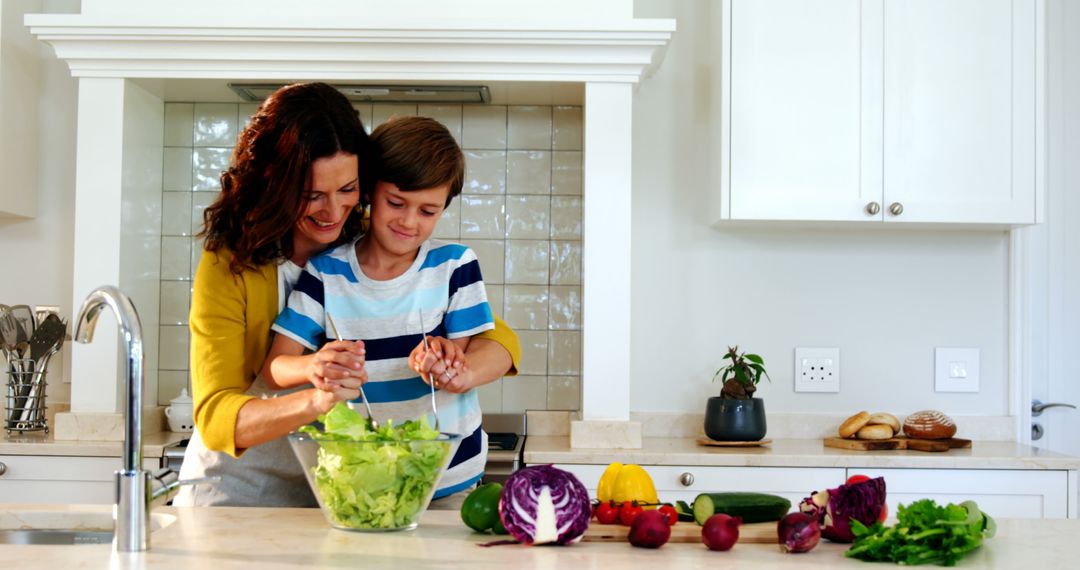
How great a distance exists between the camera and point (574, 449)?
9.18 feet

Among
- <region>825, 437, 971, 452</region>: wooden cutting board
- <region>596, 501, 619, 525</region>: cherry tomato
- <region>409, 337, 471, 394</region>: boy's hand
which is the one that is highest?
<region>409, 337, 471, 394</region>: boy's hand

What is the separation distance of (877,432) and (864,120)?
85 centimetres

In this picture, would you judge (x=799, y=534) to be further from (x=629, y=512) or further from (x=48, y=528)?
→ (x=48, y=528)

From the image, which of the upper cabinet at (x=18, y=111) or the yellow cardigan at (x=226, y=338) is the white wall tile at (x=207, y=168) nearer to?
the upper cabinet at (x=18, y=111)

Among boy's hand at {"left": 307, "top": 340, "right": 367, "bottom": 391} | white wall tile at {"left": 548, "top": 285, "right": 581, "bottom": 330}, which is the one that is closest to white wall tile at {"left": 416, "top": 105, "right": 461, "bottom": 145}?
white wall tile at {"left": 548, "top": 285, "right": 581, "bottom": 330}

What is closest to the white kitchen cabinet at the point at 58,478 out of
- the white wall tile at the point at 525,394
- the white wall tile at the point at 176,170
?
the white wall tile at the point at 176,170

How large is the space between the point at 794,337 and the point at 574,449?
86 cm

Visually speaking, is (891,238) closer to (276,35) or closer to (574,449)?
(574,449)

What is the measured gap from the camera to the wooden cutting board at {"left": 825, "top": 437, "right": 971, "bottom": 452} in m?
2.88

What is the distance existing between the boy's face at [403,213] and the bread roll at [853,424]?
162 cm

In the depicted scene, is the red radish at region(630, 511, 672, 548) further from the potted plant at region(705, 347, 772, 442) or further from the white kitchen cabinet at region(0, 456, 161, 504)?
the white kitchen cabinet at region(0, 456, 161, 504)

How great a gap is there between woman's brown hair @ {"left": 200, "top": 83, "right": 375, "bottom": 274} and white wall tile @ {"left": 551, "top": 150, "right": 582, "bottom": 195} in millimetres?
1534

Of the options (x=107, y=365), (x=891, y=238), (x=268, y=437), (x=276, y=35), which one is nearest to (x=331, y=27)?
(x=276, y=35)

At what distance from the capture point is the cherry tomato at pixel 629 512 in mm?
1492
